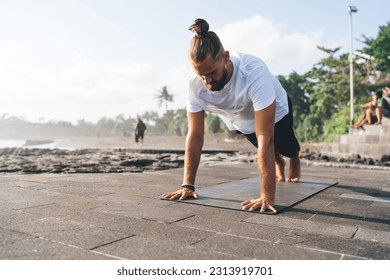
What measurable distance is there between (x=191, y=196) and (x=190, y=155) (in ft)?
1.21

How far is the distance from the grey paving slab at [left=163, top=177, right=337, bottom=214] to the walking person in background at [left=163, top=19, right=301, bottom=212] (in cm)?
17

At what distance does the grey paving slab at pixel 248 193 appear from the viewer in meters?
2.76

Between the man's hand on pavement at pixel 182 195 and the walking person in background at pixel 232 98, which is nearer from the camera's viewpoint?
the walking person in background at pixel 232 98

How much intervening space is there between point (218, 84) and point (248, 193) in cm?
125

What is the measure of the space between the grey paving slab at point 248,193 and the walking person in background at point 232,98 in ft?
0.56

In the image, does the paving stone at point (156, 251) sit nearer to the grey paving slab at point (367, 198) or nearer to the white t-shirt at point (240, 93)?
the white t-shirt at point (240, 93)

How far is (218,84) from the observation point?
2570 millimetres

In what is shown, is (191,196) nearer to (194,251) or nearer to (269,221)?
(269,221)

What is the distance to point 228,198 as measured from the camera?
2996 mm

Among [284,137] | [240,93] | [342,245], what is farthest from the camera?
[284,137]

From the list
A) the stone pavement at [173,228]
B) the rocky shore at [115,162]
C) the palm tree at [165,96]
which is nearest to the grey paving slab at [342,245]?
the stone pavement at [173,228]

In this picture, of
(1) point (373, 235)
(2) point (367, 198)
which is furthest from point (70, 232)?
(2) point (367, 198)

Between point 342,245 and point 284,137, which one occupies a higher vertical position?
point 284,137

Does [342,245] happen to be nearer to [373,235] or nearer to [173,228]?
[373,235]
